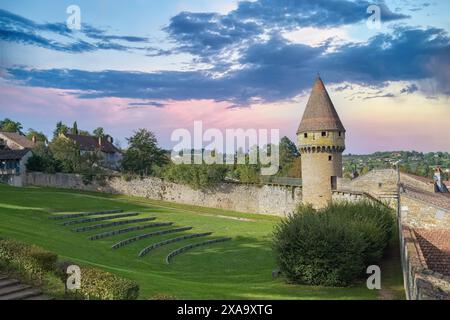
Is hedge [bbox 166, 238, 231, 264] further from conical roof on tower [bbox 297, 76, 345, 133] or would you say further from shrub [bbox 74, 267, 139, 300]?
conical roof on tower [bbox 297, 76, 345, 133]

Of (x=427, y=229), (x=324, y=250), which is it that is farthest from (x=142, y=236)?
(x=427, y=229)

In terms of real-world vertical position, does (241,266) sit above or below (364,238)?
below

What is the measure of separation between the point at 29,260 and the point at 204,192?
142ft

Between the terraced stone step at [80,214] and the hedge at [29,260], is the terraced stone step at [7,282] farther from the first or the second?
the terraced stone step at [80,214]

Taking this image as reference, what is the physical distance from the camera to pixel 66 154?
7106 cm

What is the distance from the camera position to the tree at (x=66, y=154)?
6775 cm

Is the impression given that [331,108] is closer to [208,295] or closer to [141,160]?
[208,295]

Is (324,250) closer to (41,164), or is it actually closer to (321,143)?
(321,143)

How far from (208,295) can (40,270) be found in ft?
20.0

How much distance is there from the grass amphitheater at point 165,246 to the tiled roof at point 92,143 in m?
43.6

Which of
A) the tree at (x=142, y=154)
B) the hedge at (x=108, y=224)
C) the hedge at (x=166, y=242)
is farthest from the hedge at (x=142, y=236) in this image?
the tree at (x=142, y=154)

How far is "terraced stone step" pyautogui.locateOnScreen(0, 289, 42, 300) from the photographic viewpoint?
46.7 ft

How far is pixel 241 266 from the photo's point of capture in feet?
90.8
